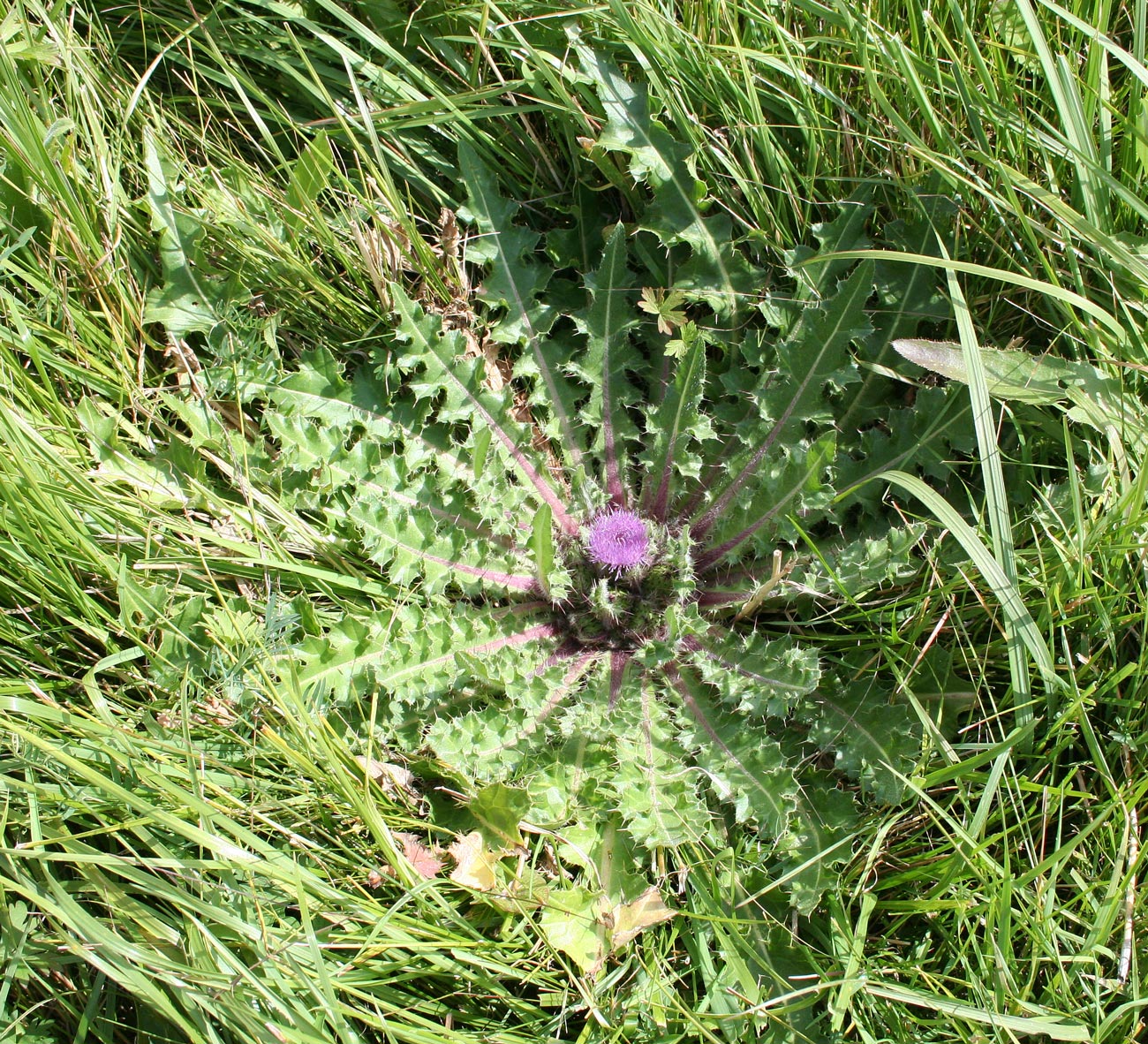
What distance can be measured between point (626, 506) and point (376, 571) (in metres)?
0.83

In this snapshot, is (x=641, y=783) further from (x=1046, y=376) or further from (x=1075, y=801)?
(x=1046, y=376)

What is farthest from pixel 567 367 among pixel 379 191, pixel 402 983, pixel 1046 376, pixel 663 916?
pixel 402 983

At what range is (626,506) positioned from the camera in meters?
3.03

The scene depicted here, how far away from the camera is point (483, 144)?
2.97m

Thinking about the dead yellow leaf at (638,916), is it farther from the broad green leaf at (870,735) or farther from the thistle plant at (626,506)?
the broad green leaf at (870,735)

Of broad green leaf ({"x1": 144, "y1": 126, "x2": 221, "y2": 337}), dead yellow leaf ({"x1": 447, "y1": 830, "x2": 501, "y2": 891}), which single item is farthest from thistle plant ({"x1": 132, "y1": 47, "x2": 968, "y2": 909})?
broad green leaf ({"x1": 144, "y1": 126, "x2": 221, "y2": 337})

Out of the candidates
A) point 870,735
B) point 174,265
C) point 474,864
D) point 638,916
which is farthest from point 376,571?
point 870,735

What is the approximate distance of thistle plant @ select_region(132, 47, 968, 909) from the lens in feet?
7.99

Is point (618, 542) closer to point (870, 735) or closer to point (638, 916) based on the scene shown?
point (870, 735)

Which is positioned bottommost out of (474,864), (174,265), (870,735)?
(870,735)

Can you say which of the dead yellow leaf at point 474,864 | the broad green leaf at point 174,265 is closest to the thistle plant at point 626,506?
the dead yellow leaf at point 474,864

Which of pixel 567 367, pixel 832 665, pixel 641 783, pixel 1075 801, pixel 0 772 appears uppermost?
pixel 0 772

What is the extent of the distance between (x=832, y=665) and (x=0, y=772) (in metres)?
2.21

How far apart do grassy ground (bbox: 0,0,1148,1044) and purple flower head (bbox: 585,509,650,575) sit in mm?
654
